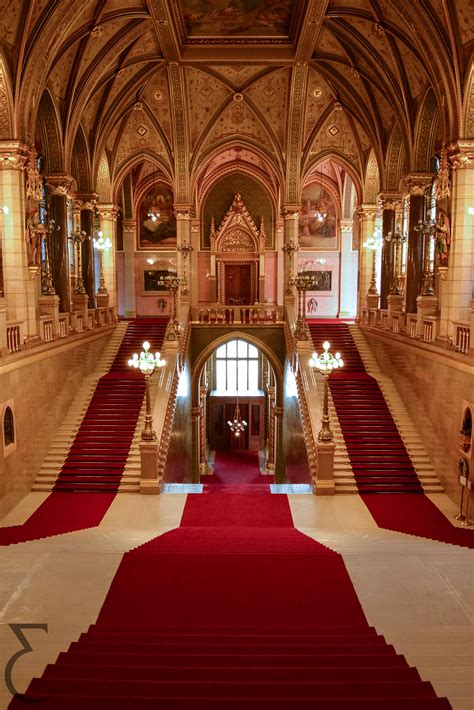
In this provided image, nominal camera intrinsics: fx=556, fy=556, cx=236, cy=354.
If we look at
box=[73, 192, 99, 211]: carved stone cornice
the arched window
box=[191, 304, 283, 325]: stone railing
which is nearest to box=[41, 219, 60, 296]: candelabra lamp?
box=[73, 192, 99, 211]: carved stone cornice

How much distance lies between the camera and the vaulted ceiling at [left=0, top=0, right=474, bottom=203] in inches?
494

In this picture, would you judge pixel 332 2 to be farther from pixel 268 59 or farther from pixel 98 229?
pixel 98 229

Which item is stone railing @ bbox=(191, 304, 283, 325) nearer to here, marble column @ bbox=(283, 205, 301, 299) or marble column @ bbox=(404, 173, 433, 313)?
marble column @ bbox=(283, 205, 301, 299)

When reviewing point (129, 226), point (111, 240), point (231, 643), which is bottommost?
point (231, 643)

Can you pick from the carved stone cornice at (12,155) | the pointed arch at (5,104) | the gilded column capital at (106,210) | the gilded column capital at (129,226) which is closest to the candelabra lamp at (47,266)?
the carved stone cornice at (12,155)

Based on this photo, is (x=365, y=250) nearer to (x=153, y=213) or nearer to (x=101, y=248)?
(x=101, y=248)

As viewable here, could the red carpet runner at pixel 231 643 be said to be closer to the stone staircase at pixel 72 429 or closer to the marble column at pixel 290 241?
the stone staircase at pixel 72 429

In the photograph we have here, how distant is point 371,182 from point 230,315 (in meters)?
7.58

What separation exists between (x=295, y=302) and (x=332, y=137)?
251 inches

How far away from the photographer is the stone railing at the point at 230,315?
67.1 feet

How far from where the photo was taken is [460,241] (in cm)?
1285

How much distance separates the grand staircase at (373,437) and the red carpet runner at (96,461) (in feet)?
18.0

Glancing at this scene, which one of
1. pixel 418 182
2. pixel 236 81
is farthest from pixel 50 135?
pixel 418 182

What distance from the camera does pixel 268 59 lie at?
1769 cm
